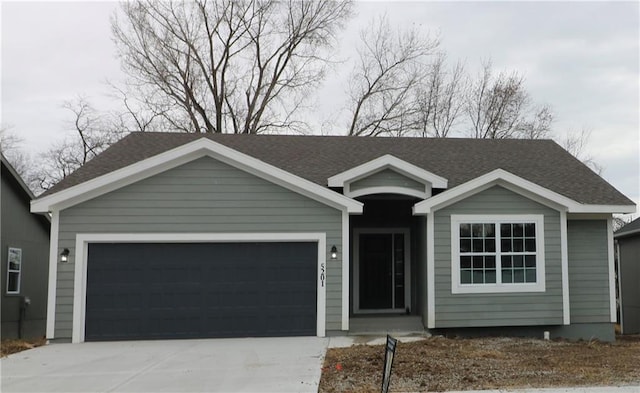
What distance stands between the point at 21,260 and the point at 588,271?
553 inches

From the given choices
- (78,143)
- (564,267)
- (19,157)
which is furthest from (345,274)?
(19,157)

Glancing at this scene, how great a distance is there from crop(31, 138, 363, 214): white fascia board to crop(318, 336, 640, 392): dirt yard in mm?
3091

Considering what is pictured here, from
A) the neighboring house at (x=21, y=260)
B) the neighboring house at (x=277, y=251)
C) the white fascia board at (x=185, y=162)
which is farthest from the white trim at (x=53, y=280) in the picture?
the neighboring house at (x=21, y=260)

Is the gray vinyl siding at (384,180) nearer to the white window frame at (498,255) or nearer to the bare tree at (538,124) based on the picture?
the white window frame at (498,255)

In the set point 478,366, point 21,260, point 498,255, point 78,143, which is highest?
point 78,143

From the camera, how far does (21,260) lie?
1412 centimetres

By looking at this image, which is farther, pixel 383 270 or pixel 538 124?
pixel 538 124

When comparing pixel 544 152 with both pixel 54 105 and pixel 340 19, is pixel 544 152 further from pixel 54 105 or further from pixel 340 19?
pixel 54 105

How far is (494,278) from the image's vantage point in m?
11.0

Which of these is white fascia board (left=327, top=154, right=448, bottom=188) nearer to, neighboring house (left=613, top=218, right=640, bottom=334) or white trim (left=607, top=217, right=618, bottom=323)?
white trim (left=607, top=217, right=618, bottom=323)

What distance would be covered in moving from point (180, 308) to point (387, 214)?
5.31 meters

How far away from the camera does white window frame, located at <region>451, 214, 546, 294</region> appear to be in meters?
10.9

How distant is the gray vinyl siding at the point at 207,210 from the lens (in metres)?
10.5

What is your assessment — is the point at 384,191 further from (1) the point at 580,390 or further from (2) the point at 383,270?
(1) the point at 580,390
